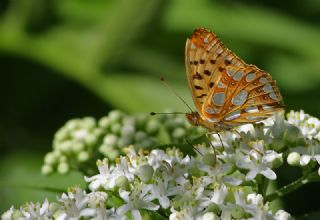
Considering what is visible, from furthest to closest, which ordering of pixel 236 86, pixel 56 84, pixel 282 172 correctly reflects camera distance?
pixel 56 84, pixel 282 172, pixel 236 86

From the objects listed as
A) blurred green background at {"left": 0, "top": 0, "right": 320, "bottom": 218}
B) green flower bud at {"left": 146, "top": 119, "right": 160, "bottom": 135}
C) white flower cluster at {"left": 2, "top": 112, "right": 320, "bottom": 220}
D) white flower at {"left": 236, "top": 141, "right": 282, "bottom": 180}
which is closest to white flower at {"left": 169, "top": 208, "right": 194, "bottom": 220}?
white flower cluster at {"left": 2, "top": 112, "right": 320, "bottom": 220}

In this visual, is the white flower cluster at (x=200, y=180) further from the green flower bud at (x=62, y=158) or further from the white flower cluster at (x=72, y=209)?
the green flower bud at (x=62, y=158)

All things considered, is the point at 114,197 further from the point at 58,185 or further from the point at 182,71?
the point at 182,71

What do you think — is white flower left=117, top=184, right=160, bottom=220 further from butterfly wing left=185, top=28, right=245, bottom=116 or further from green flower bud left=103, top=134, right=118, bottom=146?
green flower bud left=103, top=134, right=118, bottom=146

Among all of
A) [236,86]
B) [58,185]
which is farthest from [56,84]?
[236,86]

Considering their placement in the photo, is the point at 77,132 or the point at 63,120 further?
the point at 63,120

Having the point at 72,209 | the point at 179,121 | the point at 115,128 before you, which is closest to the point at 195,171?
the point at 72,209

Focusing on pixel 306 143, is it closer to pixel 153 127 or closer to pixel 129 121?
pixel 153 127
